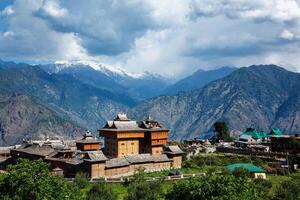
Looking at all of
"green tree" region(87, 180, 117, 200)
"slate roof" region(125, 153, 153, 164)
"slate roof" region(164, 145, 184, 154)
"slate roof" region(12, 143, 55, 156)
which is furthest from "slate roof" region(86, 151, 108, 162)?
"green tree" region(87, 180, 117, 200)

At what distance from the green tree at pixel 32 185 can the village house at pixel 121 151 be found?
32.0m

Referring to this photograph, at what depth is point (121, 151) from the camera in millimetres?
80188

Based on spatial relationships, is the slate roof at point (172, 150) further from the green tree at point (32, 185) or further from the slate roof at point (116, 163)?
the green tree at point (32, 185)

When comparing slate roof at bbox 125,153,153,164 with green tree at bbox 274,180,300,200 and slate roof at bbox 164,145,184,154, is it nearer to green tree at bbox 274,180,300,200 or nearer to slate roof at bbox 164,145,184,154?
slate roof at bbox 164,145,184,154

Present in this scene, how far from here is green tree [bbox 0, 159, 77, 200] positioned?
1403 inches

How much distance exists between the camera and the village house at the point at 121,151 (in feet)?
236

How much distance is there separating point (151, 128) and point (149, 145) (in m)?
3.11

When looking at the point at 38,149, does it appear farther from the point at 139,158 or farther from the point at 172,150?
the point at 172,150

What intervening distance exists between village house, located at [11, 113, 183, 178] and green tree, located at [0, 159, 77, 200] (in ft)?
105

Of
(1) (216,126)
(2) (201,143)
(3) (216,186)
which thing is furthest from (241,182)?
(1) (216,126)

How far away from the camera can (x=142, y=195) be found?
45.6 metres

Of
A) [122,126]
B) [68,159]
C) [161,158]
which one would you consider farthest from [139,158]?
[68,159]

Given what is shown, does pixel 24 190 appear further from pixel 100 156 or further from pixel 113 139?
pixel 113 139

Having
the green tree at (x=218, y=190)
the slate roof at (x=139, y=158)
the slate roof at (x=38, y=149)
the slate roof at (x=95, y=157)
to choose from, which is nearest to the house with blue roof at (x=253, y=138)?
the slate roof at (x=139, y=158)
